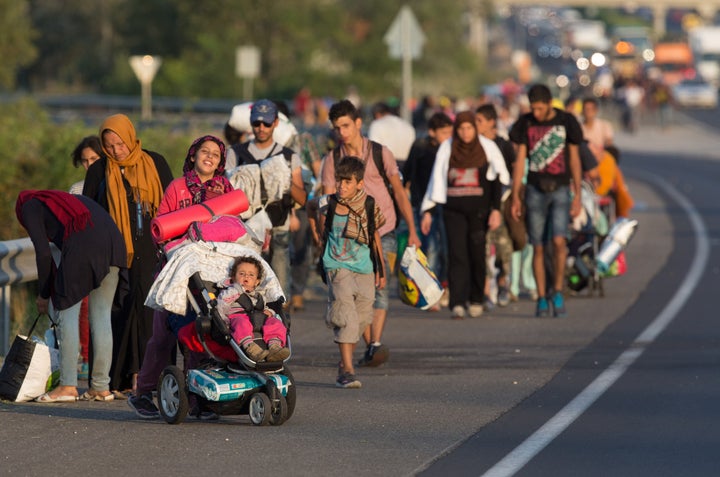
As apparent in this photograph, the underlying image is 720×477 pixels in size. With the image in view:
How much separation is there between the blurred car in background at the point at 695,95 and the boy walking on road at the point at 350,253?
6869cm

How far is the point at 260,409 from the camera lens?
33.7ft

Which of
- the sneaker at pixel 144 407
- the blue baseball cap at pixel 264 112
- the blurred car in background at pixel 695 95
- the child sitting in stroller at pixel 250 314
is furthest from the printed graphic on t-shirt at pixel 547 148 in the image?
the blurred car in background at pixel 695 95

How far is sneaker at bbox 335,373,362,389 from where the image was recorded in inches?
467

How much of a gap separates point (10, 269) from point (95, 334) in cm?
231

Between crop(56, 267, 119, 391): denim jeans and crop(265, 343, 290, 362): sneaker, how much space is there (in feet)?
5.12

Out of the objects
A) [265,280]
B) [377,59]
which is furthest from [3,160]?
[377,59]

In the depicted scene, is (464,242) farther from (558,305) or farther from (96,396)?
(96,396)

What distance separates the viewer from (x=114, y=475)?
28.9 ft

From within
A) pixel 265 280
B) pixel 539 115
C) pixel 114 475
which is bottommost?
pixel 114 475

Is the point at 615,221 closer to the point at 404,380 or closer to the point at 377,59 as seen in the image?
the point at 404,380

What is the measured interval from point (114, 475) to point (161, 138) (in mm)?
15463

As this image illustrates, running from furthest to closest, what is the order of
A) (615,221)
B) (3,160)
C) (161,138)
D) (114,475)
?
(161,138) < (3,160) < (615,221) < (114,475)

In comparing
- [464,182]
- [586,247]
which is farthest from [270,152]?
[586,247]

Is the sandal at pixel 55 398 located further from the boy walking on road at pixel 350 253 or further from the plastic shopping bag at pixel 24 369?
the boy walking on road at pixel 350 253
